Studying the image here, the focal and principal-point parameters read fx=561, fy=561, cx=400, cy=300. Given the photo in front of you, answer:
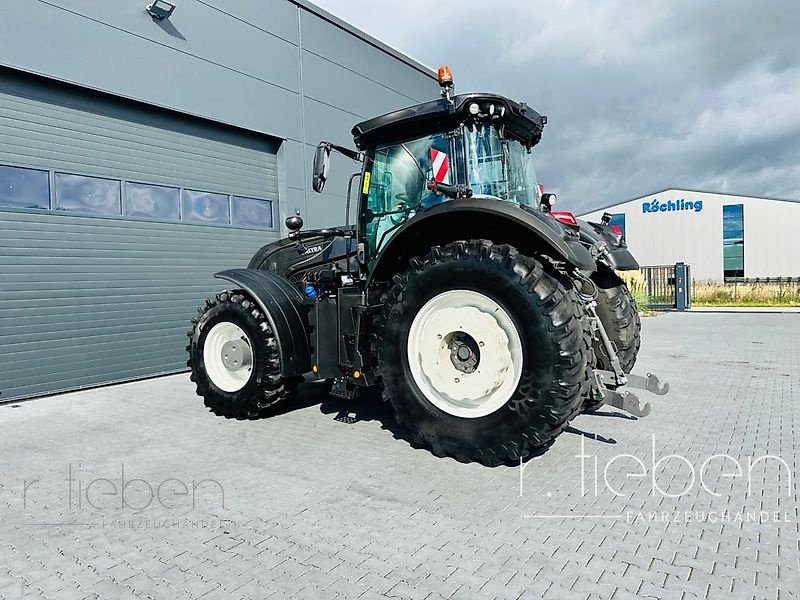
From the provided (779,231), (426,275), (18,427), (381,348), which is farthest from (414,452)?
(779,231)

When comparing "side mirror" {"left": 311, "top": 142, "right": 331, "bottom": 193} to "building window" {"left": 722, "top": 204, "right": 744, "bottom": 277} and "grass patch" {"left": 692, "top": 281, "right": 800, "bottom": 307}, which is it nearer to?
"grass patch" {"left": 692, "top": 281, "right": 800, "bottom": 307}

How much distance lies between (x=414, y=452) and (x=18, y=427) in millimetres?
4026

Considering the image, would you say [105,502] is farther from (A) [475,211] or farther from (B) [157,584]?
(A) [475,211]

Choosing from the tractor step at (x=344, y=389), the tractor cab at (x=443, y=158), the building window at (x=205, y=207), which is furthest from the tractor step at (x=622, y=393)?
the building window at (x=205, y=207)

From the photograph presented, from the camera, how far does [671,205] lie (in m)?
36.4

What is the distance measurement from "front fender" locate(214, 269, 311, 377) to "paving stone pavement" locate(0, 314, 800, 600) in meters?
0.59

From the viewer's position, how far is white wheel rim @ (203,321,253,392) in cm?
542

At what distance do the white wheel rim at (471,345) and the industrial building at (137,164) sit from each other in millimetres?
5398

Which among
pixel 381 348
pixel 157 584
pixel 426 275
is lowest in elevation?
pixel 157 584

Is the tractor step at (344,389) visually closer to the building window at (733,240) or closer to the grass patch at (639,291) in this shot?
the grass patch at (639,291)

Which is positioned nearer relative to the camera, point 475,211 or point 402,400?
point 475,211

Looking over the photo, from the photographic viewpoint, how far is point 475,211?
146 inches

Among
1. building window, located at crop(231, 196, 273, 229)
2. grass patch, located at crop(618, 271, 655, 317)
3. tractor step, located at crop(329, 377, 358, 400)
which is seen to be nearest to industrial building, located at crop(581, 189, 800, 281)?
grass patch, located at crop(618, 271, 655, 317)

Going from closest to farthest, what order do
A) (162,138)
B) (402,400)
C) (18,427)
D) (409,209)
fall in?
(402,400), (409,209), (18,427), (162,138)
